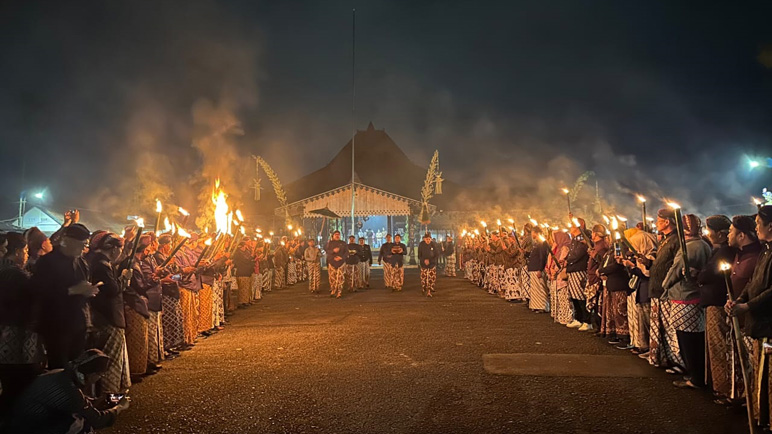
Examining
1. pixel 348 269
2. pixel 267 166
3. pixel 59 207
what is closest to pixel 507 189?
pixel 267 166

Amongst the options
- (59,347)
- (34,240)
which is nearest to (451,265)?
(34,240)

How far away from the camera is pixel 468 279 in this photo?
2005 cm

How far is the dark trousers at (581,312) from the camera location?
8.41 meters

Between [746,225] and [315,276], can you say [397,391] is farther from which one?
[315,276]

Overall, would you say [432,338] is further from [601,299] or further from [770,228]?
[770,228]

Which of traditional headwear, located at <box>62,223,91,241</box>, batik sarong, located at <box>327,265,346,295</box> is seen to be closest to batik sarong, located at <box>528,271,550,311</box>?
batik sarong, located at <box>327,265,346,295</box>

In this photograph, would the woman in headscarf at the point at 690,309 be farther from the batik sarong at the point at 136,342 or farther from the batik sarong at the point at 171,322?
the batik sarong at the point at 171,322

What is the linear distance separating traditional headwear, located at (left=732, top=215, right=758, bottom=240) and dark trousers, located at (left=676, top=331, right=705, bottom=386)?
1.35 m

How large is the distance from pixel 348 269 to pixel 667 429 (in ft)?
40.4

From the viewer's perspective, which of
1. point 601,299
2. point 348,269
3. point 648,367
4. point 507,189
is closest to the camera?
point 648,367

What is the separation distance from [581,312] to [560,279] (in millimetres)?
829

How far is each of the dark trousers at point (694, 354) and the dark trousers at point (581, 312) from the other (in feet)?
10.5

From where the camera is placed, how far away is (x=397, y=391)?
191 inches

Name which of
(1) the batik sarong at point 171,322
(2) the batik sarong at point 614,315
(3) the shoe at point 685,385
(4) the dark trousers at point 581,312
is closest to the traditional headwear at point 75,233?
(1) the batik sarong at point 171,322
